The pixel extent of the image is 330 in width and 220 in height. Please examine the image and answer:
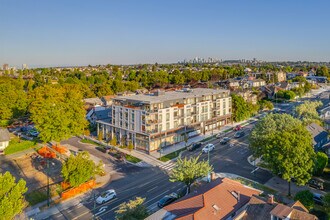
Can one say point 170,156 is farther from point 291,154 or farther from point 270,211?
point 270,211

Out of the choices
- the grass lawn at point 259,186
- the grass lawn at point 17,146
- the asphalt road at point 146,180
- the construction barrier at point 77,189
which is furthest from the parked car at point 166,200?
the grass lawn at point 17,146

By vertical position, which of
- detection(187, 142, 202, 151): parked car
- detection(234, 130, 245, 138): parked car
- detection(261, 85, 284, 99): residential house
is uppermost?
detection(261, 85, 284, 99): residential house

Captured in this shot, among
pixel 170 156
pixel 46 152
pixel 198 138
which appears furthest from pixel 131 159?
pixel 198 138

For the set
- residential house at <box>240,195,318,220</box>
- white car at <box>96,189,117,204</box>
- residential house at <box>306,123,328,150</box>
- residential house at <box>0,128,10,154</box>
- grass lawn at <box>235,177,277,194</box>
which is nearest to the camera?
residential house at <box>240,195,318,220</box>

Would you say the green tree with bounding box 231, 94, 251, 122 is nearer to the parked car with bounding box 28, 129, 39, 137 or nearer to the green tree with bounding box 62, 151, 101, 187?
the green tree with bounding box 62, 151, 101, 187

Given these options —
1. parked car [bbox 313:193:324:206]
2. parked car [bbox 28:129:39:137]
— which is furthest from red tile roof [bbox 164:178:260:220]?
parked car [bbox 28:129:39:137]
